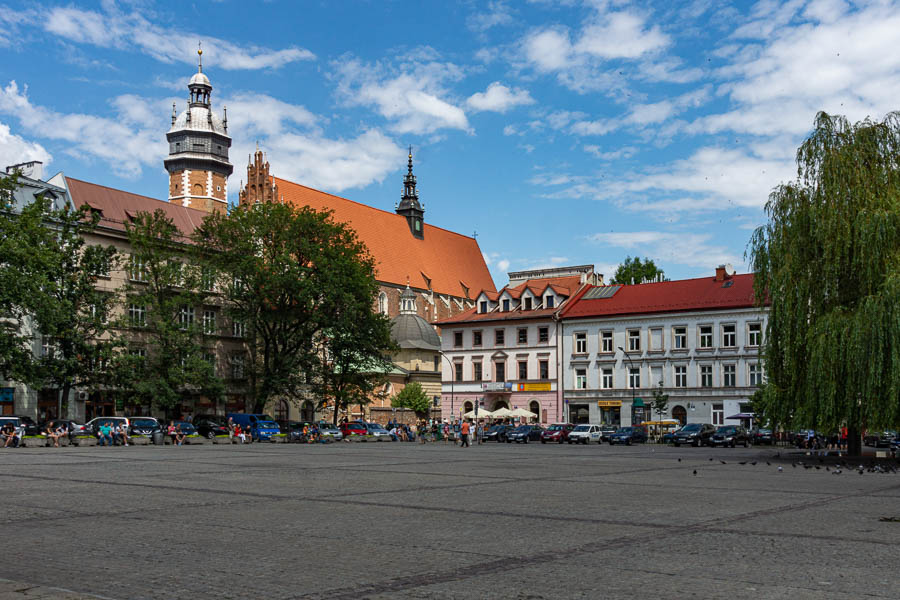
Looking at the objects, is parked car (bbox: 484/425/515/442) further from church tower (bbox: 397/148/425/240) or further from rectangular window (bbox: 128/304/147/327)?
church tower (bbox: 397/148/425/240)

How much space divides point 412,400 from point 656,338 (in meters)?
27.7

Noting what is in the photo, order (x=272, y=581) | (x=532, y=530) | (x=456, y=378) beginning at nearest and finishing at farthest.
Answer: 1. (x=272, y=581)
2. (x=532, y=530)
3. (x=456, y=378)

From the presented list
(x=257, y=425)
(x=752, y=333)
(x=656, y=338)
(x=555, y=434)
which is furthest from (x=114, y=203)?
(x=752, y=333)

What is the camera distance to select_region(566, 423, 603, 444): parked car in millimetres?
57344

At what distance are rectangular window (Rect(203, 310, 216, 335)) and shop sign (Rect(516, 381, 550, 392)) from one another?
2484 cm

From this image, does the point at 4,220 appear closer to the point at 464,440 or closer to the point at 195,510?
the point at 464,440

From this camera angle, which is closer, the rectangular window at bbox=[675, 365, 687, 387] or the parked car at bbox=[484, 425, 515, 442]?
the parked car at bbox=[484, 425, 515, 442]

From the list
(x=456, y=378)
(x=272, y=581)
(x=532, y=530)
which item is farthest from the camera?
(x=456, y=378)

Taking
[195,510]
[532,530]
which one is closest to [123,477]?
[195,510]

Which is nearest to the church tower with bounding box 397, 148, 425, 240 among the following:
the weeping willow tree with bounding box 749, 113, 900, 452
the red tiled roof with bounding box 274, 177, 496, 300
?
the red tiled roof with bounding box 274, 177, 496, 300

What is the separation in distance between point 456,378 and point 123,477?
56674 millimetres

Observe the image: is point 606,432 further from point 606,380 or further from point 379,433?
point 379,433

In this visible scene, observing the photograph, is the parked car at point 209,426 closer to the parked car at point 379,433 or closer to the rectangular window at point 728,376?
the parked car at point 379,433

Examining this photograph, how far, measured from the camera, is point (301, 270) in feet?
200
